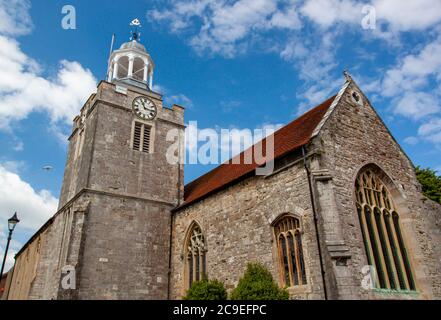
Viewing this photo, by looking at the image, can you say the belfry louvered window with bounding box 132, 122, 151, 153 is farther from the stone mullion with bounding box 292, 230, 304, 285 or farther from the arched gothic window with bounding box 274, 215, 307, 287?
the stone mullion with bounding box 292, 230, 304, 285

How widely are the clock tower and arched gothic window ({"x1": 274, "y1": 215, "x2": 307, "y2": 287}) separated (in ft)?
25.7

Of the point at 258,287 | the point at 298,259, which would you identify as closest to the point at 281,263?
the point at 298,259

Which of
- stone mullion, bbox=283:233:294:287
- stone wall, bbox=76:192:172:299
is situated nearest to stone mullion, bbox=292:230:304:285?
stone mullion, bbox=283:233:294:287

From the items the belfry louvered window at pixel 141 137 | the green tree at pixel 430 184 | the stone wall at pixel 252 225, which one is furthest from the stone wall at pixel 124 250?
the green tree at pixel 430 184

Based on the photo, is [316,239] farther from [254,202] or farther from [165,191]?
[165,191]

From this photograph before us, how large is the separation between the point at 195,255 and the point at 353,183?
27.6 feet

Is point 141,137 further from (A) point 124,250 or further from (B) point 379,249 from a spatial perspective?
(B) point 379,249

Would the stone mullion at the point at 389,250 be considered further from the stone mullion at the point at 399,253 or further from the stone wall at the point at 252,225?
the stone wall at the point at 252,225

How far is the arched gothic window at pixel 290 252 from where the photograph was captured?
11367mm

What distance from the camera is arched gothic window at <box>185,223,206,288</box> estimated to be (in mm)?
16058

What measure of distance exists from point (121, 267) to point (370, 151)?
12.2m
